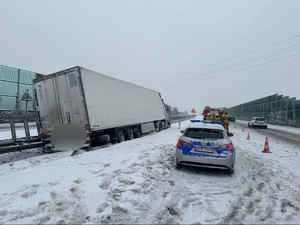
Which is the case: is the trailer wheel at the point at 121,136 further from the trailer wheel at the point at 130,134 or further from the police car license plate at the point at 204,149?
the police car license plate at the point at 204,149

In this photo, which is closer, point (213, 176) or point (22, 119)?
point (213, 176)

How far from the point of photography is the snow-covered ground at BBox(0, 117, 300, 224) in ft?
13.4

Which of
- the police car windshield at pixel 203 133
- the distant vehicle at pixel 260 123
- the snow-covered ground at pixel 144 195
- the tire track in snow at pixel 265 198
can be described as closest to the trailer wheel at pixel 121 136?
the snow-covered ground at pixel 144 195

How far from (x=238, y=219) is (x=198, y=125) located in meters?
4.03

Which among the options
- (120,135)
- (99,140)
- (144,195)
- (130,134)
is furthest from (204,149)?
(130,134)

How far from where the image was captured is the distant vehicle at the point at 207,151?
696 cm

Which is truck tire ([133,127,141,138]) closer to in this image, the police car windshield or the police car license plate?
the police car windshield

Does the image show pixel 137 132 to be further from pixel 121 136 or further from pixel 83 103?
pixel 83 103

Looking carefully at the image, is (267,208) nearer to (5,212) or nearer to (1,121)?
(5,212)

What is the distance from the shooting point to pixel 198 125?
8.00 metres

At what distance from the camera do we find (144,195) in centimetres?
508

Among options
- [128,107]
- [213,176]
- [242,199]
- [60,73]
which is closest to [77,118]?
[60,73]

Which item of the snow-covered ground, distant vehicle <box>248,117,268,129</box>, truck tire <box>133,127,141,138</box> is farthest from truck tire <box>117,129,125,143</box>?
distant vehicle <box>248,117,268,129</box>

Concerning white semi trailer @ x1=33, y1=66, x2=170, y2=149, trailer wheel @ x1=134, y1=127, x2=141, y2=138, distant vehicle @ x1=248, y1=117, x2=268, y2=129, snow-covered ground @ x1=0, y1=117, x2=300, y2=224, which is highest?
white semi trailer @ x1=33, y1=66, x2=170, y2=149
